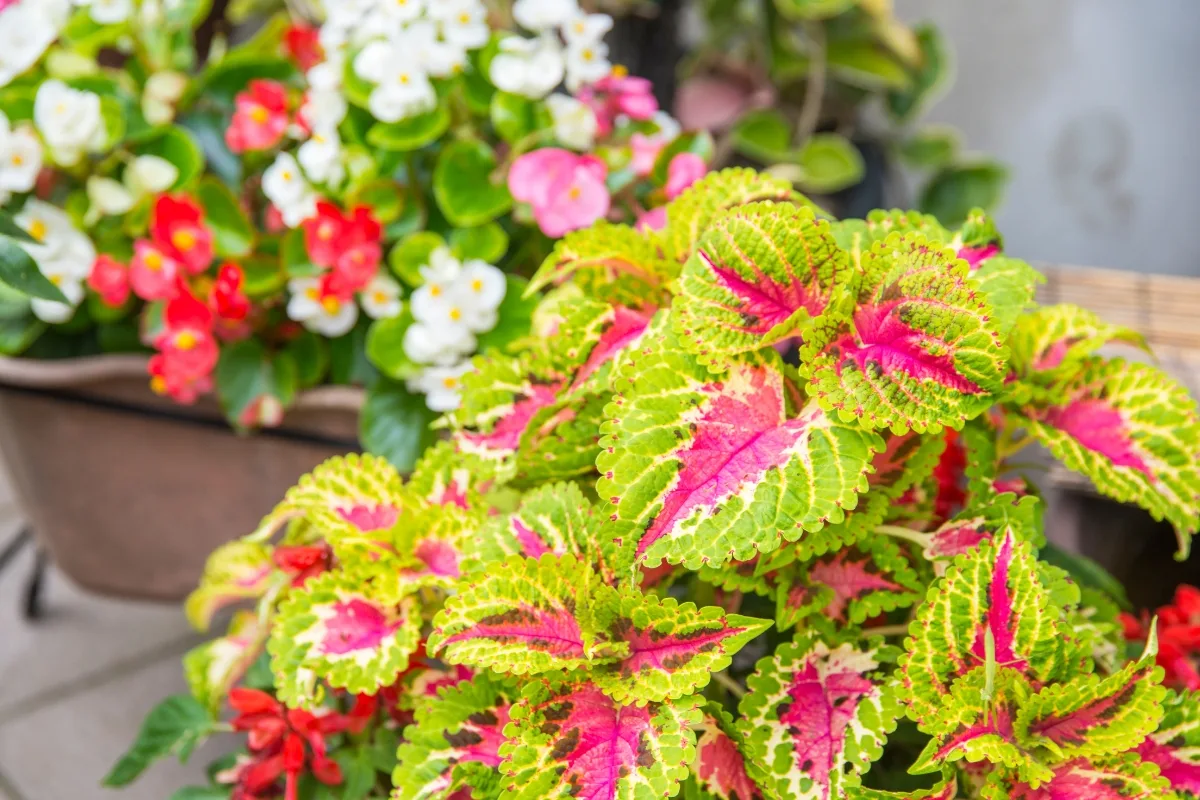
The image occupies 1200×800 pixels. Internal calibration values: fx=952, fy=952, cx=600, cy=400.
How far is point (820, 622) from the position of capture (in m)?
0.55

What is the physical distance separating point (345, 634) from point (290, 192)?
1.76ft

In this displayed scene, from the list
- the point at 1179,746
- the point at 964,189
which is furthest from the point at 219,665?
the point at 964,189

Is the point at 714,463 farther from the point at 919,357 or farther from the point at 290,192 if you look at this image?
the point at 290,192

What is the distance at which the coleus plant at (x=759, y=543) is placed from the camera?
457 mm

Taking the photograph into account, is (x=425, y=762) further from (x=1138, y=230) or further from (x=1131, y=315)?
(x=1138, y=230)

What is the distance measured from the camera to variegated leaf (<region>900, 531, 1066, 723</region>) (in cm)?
48

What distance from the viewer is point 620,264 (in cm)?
59

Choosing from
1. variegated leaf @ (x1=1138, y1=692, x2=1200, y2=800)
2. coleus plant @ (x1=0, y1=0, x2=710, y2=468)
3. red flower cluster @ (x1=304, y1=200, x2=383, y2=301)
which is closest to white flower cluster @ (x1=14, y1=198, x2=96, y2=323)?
coleus plant @ (x1=0, y1=0, x2=710, y2=468)

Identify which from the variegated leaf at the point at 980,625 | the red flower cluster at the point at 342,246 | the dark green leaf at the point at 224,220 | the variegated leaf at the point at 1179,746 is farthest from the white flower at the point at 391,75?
the variegated leaf at the point at 1179,746

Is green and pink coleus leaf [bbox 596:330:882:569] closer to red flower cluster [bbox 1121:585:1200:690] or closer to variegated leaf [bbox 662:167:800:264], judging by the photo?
variegated leaf [bbox 662:167:800:264]

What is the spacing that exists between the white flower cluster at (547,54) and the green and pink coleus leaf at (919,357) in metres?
0.53

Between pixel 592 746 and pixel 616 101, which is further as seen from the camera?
pixel 616 101

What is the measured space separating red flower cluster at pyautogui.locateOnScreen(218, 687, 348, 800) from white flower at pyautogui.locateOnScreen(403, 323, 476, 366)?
1.16 ft

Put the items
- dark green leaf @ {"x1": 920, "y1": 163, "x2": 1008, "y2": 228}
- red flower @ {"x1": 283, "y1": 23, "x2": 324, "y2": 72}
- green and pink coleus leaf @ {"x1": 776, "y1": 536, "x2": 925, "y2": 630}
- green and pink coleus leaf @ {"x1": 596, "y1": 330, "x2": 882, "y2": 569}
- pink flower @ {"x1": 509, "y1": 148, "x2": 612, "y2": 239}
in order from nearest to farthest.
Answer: green and pink coleus leaf @ {"x1": 596, "y1": 330, "x2": 882, "y2": 569} → green and pink coleus leaf @ {"x1": 776, "y1": 536, "x2": 925, "y2": 630} → pink flower @ {"x1": 509, "y1": 148, "x2": 612, "y2": 239} → red flower @ {"x1": 283, "y1": 23, "x2": 324, "y2": 72} → dark green leaf @ {"x1": 920, "y1": 163, "x2": 1008, "y2": 228}
